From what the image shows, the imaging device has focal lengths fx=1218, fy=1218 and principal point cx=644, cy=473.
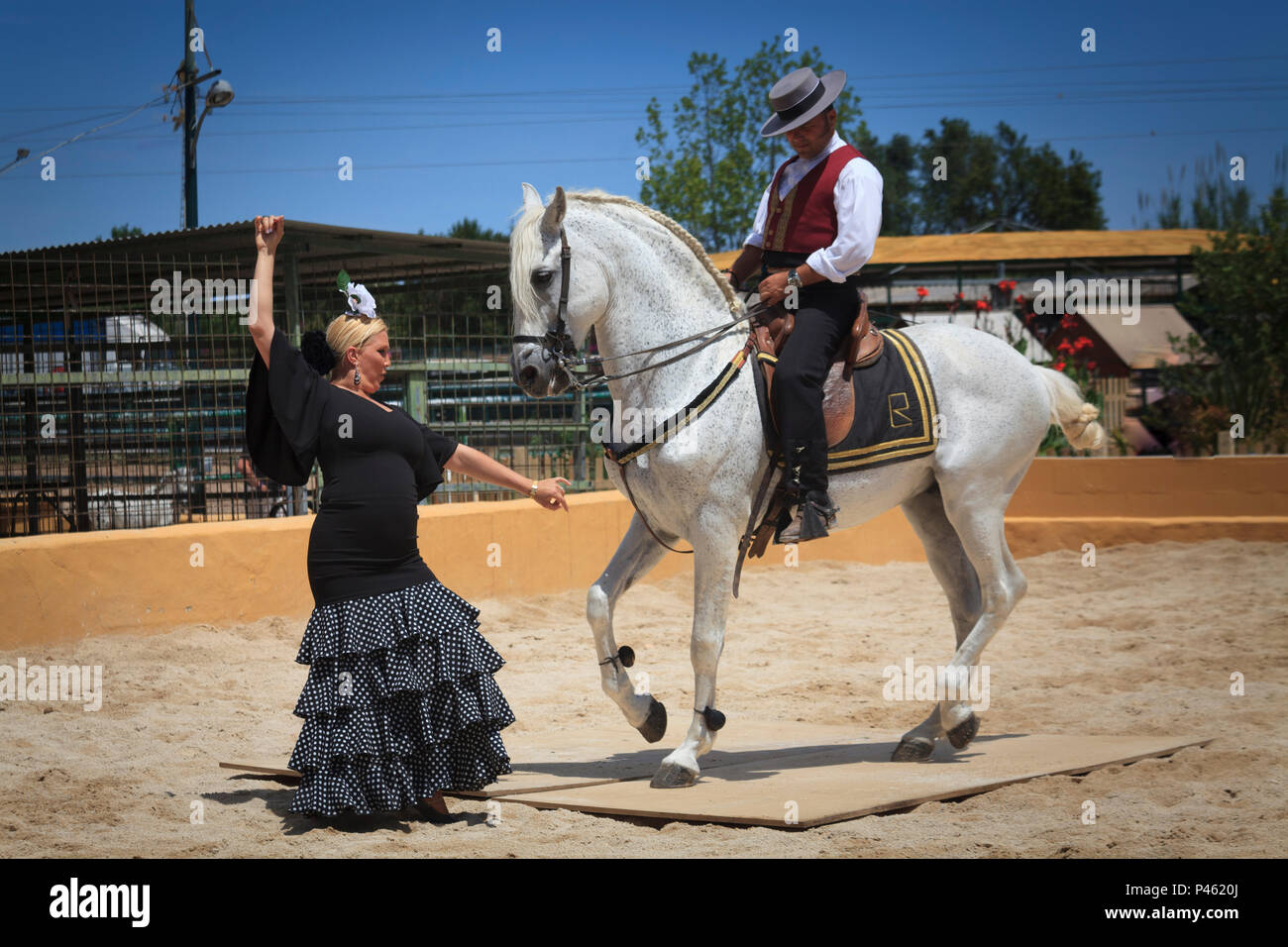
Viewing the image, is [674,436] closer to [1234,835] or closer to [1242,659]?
[1234,835]

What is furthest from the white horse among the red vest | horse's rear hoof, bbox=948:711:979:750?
the red vest

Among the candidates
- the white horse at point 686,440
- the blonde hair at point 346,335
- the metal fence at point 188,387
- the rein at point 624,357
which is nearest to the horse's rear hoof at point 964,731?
the white horse at point 686,440

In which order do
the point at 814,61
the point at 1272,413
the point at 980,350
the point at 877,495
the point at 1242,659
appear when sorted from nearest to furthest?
the point at 877,495, the point at 980,350, the point at 1242,659, the point at 1272,413, the point at 814,61

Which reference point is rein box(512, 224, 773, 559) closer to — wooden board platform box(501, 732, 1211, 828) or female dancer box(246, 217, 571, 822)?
female dancer box(246, 217, 571, 822)

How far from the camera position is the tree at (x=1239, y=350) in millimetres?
15070

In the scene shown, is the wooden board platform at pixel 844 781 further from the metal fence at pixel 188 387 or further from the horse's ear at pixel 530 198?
the metal fence at pixel 188 387

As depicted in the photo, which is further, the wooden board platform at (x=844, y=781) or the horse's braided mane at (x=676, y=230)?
the horse's braided mane at (x=676, y=230)

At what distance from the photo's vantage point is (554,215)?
529 cm

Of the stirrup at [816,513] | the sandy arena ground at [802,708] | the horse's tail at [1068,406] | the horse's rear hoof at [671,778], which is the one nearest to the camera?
the sandy arena ground at [802,708]

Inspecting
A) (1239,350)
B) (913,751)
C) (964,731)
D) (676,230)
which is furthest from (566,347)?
(1239,350)

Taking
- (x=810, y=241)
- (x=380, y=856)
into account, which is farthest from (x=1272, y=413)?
(x=380, y=856)

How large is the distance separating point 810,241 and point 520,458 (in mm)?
6587

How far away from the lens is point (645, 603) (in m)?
10.8

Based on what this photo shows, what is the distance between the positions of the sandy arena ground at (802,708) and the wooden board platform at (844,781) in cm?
8
